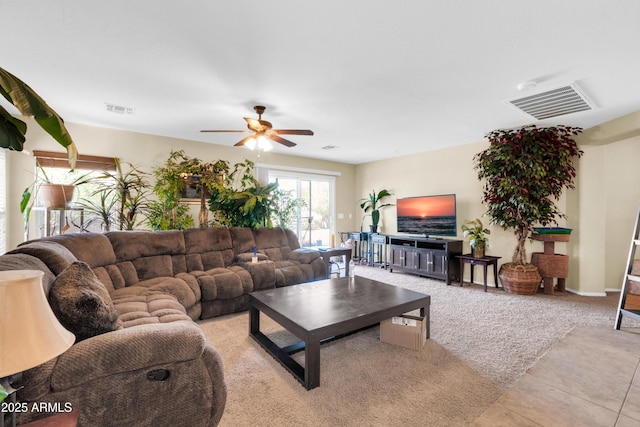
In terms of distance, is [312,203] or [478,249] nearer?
[478,249]

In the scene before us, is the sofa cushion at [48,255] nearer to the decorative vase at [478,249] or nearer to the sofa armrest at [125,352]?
the sofa armrest at [125,352]

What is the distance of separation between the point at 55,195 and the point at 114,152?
1438 millimetres

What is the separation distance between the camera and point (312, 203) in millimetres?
6684

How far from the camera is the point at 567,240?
13.3 feet

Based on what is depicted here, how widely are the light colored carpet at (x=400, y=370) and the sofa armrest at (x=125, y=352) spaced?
22.1 inches

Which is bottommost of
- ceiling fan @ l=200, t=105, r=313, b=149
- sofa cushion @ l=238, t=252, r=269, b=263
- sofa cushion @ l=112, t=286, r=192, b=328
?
sofa cushion @ l=112, t=286, r=192, b=328

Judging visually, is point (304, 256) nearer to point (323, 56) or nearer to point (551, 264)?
point (323, 56)

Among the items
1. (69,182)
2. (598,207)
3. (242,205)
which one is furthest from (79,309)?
(598,207)

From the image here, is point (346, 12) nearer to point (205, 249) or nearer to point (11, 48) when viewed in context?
point (11, 48)

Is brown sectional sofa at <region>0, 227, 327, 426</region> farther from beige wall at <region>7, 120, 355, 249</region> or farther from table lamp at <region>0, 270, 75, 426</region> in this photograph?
beige wall at <region>7, 120, 355, 249</region>

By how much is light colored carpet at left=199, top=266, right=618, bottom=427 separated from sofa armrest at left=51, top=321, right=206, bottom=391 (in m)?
0.56

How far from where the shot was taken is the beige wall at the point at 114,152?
373 centimetres

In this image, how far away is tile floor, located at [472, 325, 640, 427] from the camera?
1.62 meters

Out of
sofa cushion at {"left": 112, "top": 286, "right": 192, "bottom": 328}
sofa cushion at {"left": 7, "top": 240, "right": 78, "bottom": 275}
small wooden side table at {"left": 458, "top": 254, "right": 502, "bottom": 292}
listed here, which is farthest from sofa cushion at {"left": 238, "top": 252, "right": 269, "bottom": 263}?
small wooden side table at {"left": 458, "top": 254, "right": 502, "bottom": 292}
